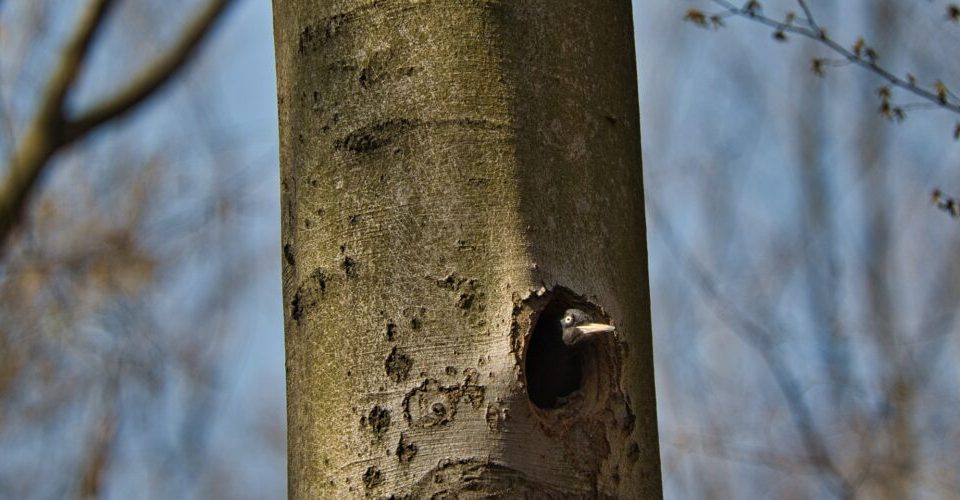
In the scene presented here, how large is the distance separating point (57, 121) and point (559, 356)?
251 centimetres

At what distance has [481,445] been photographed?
3.51ft

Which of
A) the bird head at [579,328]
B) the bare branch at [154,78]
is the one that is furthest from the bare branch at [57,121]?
the bird head at [579,328]

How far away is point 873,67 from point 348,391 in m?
1.42

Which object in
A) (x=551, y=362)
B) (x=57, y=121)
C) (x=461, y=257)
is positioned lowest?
(x=551, y=362)

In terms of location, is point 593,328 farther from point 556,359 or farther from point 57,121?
point 57,121

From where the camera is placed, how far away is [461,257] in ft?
3.64

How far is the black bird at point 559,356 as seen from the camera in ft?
3.78

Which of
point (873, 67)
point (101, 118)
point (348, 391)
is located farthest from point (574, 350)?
point (101, 118)

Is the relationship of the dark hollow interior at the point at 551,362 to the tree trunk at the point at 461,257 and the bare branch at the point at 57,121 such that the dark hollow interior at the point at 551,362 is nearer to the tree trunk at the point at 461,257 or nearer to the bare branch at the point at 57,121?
the tree trunk at the point at 461,257

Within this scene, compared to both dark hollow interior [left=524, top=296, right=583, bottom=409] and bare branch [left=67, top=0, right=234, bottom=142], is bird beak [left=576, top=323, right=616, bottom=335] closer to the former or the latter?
dark hollow interior [left=524, top=296, right=583, bottom=409]

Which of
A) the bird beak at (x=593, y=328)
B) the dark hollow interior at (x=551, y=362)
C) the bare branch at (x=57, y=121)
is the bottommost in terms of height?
the dark hollow interior at (x=551, y=362)

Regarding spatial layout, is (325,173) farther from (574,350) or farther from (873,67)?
(873,67)

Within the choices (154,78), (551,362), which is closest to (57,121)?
(154,78)

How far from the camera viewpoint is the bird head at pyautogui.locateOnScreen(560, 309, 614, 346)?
3.75 feet
